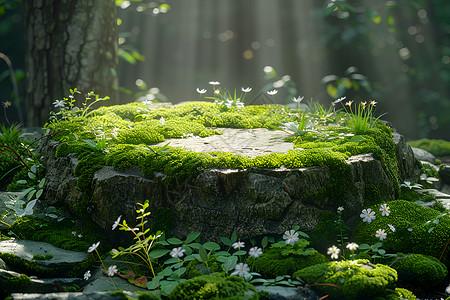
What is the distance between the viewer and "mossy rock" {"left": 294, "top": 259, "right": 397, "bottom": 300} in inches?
93.3

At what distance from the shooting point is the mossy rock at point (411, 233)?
9.78 feet

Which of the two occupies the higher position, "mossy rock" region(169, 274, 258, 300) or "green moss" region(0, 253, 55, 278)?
"mossy rock" region(169, 274, 258, 300)

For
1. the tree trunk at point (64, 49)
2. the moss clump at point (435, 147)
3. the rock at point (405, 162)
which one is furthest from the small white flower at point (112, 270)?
the moss clump at point (435, 147)

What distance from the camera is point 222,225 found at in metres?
3.03

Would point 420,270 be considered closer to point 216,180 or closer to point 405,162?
point 216,180

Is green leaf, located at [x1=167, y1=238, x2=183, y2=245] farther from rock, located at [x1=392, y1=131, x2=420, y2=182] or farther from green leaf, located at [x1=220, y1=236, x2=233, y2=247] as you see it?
rock, located at [x1=392, y1=131, x2=420, y2=182]

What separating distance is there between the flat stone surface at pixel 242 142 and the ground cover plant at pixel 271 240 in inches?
5.4

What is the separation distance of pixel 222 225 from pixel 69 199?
1.30 m

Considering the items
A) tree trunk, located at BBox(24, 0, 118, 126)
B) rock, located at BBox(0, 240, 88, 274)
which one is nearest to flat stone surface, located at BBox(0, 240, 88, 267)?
rock, located at BBox(0, 240, 88, 274)

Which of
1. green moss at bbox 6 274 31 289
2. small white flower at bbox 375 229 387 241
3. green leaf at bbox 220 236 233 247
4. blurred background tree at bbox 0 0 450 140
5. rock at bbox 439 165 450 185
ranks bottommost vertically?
rock at bbox 439 165 450 185

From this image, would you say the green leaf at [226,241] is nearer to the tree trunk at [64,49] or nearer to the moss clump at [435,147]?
the tree trunk at [64,49]

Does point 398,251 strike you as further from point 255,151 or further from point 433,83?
point 433,83

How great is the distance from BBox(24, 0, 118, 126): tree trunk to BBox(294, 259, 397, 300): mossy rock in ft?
14.2

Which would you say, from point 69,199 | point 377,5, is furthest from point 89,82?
point 377,5
